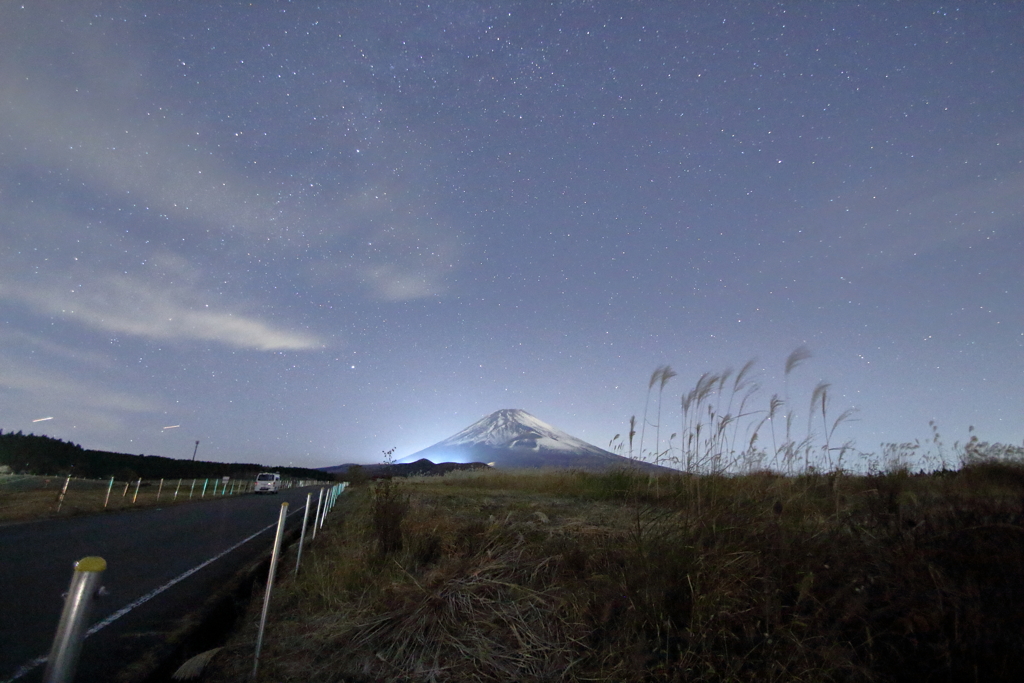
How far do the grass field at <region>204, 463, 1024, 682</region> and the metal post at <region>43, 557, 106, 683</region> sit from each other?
229 centimetres

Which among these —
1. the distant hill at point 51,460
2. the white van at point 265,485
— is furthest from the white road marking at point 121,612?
the distant hill at point 51,460

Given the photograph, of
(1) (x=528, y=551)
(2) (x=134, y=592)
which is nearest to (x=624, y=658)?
(1) (x=528, y=551)

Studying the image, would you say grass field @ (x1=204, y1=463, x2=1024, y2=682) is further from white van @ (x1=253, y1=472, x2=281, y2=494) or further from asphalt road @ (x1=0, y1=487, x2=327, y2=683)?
white van @ (x1=253, y1=472, x2=281, y2=494)

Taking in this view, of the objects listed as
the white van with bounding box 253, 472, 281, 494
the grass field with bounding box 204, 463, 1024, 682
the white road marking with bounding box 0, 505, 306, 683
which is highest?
the white van with bounding box 253, 472, 281, 494

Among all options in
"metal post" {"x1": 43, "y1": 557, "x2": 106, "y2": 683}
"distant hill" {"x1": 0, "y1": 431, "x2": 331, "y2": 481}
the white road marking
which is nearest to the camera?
"metal post" {"x1": 43, "y1": 557, "x2": 106, "y2": 683}

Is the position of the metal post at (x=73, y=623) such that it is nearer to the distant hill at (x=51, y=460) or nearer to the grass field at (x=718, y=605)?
the grass field at (x=718, y=605)

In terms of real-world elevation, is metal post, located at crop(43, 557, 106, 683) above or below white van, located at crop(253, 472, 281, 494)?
below

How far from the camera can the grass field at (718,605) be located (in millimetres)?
3178

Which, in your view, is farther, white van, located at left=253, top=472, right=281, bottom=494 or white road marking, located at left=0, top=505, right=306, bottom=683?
white van, located at left=253, top=472, right=281, bottom=494

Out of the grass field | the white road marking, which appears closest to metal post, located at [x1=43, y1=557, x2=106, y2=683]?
the white road marking

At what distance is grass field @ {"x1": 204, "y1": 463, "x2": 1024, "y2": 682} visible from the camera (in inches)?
125

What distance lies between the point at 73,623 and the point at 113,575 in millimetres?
7491

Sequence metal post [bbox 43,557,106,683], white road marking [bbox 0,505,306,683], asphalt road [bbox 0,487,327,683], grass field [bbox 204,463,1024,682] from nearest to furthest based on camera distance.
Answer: metal post [bbox 43,557,106,683] < grass field [bbox 204,463,1024,682] < white road marking [bbox 0,505,306,683] < asphalt road [bbox 0,487,327,683]

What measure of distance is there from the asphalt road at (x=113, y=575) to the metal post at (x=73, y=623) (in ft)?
9.30
